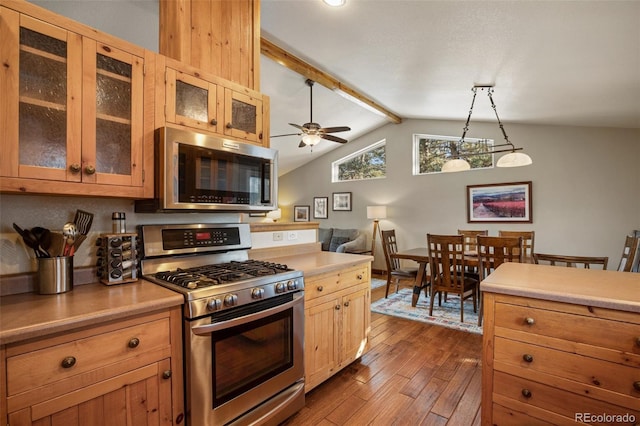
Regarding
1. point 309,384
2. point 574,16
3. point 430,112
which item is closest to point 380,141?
point 430,112

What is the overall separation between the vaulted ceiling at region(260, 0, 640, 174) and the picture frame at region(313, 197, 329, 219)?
3.16 meters

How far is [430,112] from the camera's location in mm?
5156

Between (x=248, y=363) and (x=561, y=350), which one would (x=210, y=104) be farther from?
(x=561, y=350)

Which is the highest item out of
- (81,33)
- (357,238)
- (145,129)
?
(81,33)

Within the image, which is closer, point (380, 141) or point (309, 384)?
point (309, 384)

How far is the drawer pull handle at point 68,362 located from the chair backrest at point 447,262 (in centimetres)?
337

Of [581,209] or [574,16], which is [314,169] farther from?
[574,16]

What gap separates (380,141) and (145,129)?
5.56m

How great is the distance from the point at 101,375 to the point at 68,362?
0.13 meters

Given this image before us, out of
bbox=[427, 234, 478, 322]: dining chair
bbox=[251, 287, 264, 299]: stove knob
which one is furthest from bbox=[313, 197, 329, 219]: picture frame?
bbox=[251, 287, 264, 299]: stove knob

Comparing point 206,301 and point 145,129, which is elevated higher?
point 145,129

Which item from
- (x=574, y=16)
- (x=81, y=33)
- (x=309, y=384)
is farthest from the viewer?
(x=309, y=384)

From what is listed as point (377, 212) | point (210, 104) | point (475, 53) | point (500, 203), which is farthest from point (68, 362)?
point (500, 203)

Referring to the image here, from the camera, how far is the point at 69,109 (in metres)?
1.32
